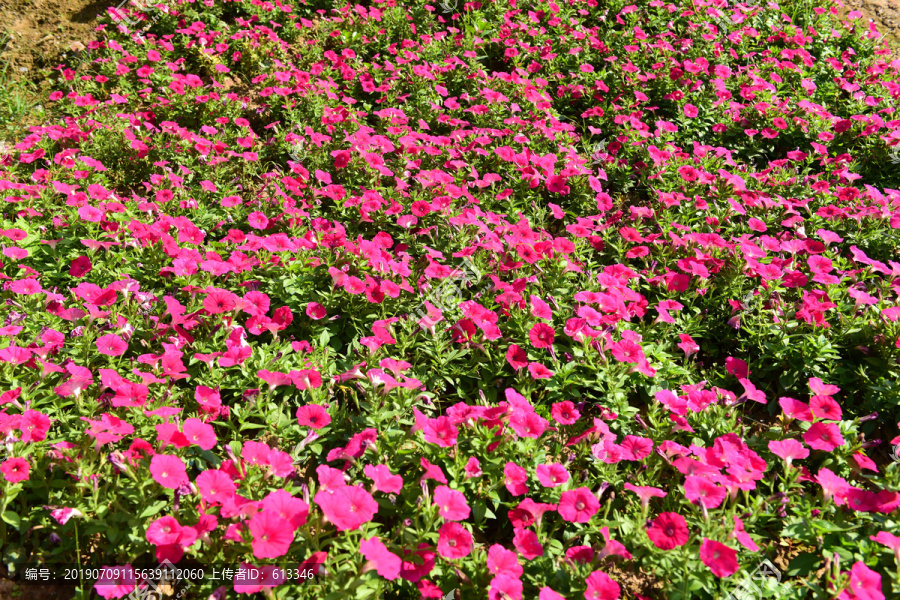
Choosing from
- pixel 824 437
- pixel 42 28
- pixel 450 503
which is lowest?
pixel 450 503

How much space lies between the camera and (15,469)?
2467 mm

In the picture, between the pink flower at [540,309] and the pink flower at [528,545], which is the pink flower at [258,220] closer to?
the pink flower at [540,309]

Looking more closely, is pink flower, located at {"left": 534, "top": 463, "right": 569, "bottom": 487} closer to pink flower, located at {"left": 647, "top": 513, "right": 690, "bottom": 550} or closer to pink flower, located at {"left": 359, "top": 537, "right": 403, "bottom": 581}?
pink flower, located at {"left": 647, "top": 513, "right": 690, "bottom": 550}

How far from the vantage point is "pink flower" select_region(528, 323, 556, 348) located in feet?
11.0

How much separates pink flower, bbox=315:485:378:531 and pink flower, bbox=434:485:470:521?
28 centimetres

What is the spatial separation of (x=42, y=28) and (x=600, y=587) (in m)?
8.24

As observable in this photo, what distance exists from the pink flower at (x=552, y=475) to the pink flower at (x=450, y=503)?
399 millimetres

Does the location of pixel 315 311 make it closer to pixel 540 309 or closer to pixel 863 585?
pixel 540 309

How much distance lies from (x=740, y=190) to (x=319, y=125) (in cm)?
378

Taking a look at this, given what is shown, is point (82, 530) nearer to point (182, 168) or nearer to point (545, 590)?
point (545, 590)

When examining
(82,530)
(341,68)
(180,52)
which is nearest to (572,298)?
(82,530)

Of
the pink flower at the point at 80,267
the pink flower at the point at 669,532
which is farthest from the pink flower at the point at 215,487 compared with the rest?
the pink flower at the point at 80,267

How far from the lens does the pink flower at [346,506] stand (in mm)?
2242

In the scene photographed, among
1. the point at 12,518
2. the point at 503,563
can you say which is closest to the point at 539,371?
the point at 503,563
